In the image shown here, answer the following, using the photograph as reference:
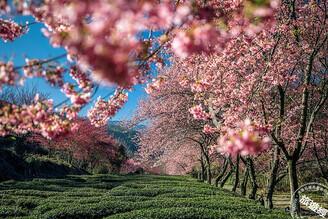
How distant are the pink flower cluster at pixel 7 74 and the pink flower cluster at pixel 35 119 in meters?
0.27

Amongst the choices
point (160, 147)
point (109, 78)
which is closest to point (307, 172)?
point (160, 147)

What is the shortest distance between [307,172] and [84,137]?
72.3 ft

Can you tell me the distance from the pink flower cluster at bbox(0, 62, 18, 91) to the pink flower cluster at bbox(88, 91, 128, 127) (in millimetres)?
1455

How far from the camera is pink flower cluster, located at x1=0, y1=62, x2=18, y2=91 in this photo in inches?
68.0

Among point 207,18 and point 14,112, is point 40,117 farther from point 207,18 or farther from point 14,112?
point 207,18

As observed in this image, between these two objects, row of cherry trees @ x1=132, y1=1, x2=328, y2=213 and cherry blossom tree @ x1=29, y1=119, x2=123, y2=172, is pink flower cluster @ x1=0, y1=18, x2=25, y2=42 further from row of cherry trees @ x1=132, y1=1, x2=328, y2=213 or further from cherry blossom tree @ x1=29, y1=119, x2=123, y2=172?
cherry blossom tree @ x1=29, y1=119, x2=123, y2=172

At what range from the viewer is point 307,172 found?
51.9ft

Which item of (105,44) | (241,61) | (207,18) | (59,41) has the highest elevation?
(241,61)

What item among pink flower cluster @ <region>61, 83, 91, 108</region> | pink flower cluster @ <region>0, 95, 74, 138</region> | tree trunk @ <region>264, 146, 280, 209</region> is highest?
pink flower cluster @ <region>61, 83, 91, 108</region>

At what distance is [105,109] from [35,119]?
1451 millimetres

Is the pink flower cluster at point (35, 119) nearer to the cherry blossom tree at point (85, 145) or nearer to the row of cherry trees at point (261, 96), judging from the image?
the row of cherry trees at point (261, 96)

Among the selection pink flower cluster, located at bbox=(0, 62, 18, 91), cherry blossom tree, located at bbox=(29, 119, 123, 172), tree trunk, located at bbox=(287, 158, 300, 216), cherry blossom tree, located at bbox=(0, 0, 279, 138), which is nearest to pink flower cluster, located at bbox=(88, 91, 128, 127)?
cherry blossom tree, located at bbox=(0, 0, 279, 138)

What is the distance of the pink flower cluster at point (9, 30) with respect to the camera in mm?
3293

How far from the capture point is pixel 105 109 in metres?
3.43
